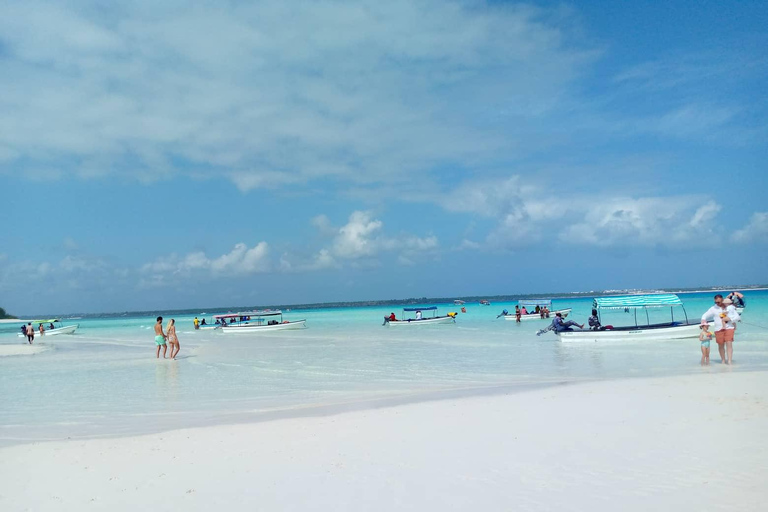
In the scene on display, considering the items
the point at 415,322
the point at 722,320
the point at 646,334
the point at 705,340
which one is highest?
the point at 722,320

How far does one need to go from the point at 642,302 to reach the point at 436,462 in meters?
20.9

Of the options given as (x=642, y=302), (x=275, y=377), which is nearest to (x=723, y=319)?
(x=642, y=302)

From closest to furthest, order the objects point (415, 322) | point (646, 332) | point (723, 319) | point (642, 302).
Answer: point (723, 319) → point (646, 332) → point (642, 302) → point (415, 322)

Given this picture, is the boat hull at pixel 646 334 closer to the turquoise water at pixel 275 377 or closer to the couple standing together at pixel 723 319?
the turquoise water at pixel 275 377

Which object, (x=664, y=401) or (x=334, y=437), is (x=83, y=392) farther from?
(x=664, y=401)

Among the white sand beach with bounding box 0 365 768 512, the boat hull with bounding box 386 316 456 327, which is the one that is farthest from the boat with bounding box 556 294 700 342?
the boat hull with bounding box 386 316 456 327

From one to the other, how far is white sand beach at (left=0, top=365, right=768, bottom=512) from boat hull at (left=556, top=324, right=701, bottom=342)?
548 inches

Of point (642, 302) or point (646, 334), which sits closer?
point (646, 334)

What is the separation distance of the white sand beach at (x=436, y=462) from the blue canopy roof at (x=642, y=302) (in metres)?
15.1

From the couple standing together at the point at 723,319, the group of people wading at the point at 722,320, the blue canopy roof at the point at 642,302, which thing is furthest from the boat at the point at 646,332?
the couple standing together at the point at 723,319

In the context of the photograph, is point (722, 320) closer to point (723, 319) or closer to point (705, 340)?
point (723, 319)

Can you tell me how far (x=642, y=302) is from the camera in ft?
80.1

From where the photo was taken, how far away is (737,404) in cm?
912

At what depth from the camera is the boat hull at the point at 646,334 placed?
23344 millimetres
